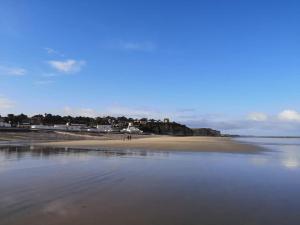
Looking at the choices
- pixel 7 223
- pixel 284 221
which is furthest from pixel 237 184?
pixel 7 223

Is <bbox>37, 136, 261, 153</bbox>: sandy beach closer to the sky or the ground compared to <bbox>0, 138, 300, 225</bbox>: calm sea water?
closer to the sky

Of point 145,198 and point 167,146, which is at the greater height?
point 167,146

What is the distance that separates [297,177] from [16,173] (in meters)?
12.2

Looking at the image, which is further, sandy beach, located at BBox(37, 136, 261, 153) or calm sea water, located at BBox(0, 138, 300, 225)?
sandy beach, located at BBox(37, 136, 261, 153)

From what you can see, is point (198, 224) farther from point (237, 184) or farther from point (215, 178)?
point (215, 178)

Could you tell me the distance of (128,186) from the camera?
13.2 metres

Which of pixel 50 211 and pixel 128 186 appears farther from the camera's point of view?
pixel 128 186

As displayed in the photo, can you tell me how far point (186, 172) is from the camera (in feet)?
58.2

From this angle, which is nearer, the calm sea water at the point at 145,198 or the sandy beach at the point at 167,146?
the calm sea water at the point at 145,198

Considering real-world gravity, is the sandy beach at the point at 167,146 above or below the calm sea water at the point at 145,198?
above

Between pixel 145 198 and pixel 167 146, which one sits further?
pixel 167 146

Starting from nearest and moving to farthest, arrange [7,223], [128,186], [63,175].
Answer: [7,223]
[128,186]
[63,175]

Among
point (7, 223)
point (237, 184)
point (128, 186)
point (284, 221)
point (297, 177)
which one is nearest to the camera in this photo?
point (7, 223)

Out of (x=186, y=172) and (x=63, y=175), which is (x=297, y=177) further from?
(x=63, y=175)
